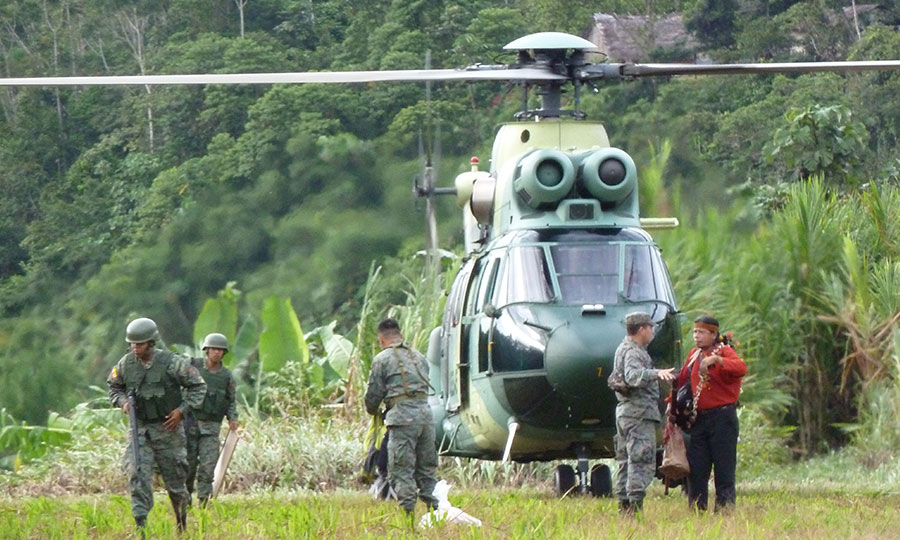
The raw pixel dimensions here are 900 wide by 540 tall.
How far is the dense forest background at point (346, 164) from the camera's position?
1953cm

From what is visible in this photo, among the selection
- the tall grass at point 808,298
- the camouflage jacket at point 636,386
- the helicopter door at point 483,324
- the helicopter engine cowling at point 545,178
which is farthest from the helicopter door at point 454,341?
the tall grass at point 808,298

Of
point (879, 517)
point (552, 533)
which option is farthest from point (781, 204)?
point (552, 533)

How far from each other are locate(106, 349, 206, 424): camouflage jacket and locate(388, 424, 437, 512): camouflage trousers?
1350 millimetres

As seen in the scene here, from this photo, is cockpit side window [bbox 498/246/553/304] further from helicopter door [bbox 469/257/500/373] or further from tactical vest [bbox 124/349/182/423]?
tactical vest [bbox 124/349/182/423]

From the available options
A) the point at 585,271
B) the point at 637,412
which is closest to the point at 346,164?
the point at 585,271

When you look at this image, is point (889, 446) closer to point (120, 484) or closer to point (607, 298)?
point (607, 298)

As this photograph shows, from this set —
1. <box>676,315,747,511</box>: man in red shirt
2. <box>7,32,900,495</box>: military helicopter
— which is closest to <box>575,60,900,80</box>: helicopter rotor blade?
<box>7,32,900,495</box>: military helicopter

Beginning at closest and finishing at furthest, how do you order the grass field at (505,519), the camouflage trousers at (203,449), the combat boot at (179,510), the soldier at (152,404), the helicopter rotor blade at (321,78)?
the grass field at (505,519)
the soldier at (152,404)
the combat boot at (179,510)
the helicopter rotor blade at (321,78)
the camouflage trousers at (203,449)

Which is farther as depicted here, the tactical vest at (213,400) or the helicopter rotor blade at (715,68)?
the tactical vest at (213,400)

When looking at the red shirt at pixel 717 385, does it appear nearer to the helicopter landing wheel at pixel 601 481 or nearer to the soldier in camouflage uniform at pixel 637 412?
the soldier in camouflage uniform at pixel 637 412

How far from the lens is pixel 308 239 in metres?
24.6

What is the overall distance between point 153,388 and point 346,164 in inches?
536

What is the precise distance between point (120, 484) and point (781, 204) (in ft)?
36.3

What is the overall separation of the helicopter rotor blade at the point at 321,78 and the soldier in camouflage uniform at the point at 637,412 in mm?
2856
